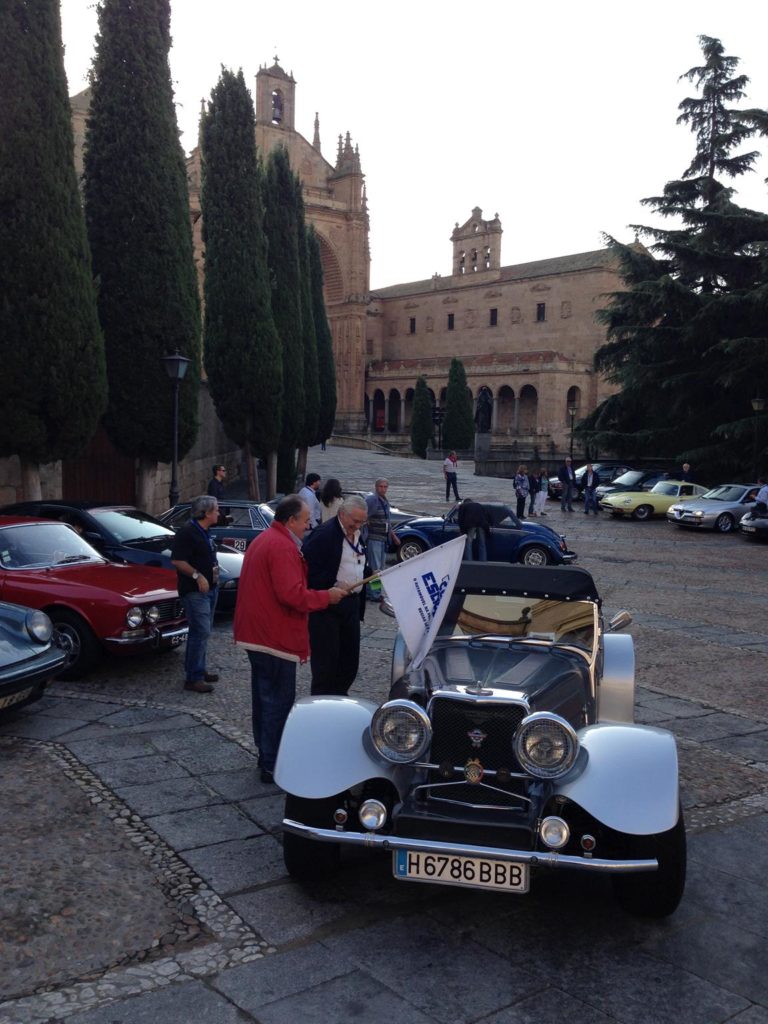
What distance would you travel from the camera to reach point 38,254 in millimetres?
13445

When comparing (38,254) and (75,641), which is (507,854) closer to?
(75,641)

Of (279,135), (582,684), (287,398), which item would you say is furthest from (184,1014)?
(279,135)

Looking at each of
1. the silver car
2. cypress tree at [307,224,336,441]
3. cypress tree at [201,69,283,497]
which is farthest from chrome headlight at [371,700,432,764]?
cypress tree at [307,224,336,441]

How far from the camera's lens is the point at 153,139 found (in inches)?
651

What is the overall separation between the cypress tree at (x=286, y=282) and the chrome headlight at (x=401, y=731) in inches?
904

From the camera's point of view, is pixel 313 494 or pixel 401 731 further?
pixel 313 494

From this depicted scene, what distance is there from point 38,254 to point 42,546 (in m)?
6.74

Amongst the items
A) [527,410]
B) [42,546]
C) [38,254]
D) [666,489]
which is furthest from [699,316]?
[527,410]

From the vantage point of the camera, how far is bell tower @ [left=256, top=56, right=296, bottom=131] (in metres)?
61.1

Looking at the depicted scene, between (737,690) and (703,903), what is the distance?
446cm

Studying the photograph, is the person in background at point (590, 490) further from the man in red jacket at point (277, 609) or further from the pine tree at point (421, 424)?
the pine tree at point (421, 424)

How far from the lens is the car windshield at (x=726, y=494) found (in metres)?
23.4

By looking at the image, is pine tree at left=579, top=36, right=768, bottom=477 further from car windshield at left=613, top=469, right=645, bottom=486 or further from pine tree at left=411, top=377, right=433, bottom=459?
pine tree at left=411, top=377, right=433, bottom=459

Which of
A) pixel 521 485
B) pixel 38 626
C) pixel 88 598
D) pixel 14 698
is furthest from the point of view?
pixel 521 485
